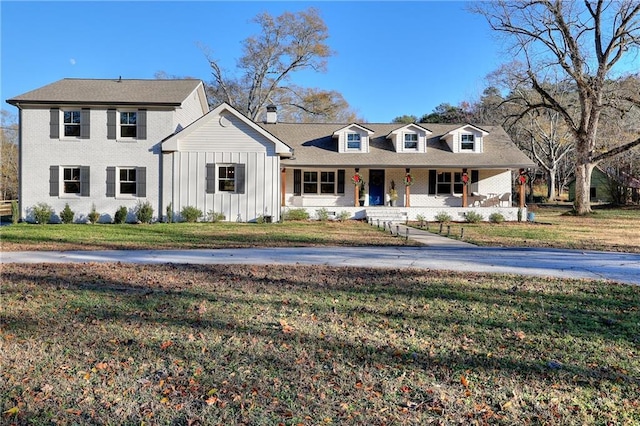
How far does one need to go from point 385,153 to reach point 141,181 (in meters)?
12.0

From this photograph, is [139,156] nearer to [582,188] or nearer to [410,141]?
[410,141]

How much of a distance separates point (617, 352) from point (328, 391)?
9.36ft

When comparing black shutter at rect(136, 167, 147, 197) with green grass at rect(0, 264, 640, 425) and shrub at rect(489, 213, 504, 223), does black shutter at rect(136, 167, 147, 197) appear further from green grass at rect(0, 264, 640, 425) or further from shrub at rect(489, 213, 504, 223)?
shrub at rect(489, 213, 504, 223)

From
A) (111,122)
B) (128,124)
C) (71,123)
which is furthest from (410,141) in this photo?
(71,123)

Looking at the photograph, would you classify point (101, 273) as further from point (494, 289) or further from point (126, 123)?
point (126, 123)

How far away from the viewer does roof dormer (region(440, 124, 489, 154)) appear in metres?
22.8

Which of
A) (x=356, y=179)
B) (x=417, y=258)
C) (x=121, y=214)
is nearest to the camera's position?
(x=417, y=258)

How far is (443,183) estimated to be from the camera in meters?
23.3

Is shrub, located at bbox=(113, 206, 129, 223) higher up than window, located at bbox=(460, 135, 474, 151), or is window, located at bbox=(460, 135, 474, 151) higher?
window, located at bbox=(460, 135, 474, 151)

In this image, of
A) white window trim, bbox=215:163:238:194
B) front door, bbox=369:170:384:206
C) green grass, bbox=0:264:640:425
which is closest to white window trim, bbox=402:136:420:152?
front door, bbox=369:170:384:206

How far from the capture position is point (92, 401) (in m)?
3.04

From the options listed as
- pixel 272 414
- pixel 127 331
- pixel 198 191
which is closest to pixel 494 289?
pixel 272 414

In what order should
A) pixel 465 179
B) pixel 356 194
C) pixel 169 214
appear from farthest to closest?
pixel 356 194, pixel 465 179, pixel 169 214

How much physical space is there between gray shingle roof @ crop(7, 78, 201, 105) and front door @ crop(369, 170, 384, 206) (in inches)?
400
